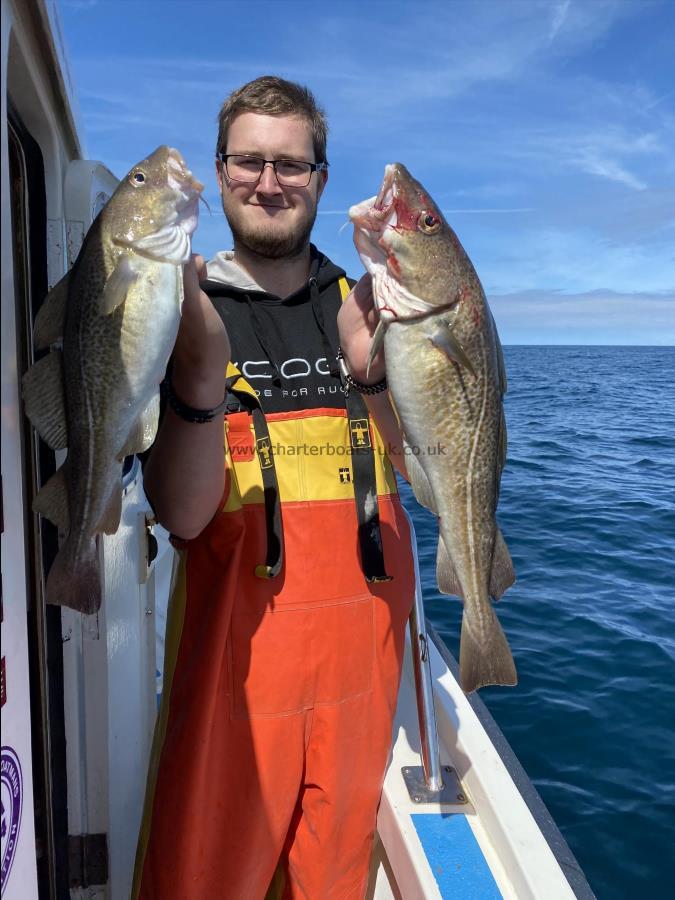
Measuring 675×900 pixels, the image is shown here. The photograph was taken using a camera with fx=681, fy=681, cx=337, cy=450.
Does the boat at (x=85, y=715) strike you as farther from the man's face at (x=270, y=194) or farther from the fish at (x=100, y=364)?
the man's face at (x=270, y=194)

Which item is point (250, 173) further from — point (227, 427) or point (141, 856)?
point (141, 856)

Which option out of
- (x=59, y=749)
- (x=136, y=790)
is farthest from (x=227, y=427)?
(x=136, y=790)

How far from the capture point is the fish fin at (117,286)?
1622 mm

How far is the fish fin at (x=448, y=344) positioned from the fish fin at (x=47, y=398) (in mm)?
1048

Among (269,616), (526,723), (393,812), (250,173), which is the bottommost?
(526,723)

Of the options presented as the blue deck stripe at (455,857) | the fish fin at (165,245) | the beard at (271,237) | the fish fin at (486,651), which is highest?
the beard at (271,237)

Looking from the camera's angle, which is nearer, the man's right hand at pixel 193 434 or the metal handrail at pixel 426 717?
the man's right hand at pixel 193 434

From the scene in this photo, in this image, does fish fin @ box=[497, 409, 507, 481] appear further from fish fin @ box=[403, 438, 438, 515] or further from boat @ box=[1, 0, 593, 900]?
boat @ box=[1, 0, 593, 900]

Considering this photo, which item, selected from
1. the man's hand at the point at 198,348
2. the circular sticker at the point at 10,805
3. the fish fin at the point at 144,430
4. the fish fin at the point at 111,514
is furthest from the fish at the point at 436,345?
the circular sticker at the point at 10,805

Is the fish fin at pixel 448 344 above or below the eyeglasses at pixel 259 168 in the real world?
below

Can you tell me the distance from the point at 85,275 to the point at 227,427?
3.16 feet

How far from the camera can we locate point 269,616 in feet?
8.11

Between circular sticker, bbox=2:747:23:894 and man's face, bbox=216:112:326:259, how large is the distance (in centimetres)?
211

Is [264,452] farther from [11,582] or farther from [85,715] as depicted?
[11,582]
